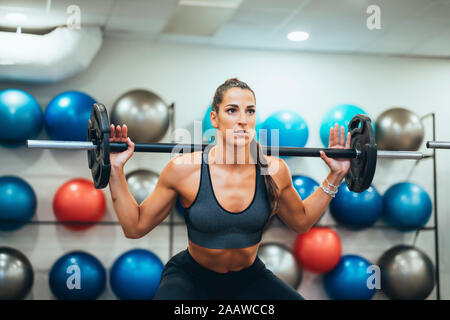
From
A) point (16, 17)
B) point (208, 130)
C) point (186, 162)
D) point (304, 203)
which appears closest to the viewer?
point (186, 162)

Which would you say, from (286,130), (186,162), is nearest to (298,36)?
(286,130)

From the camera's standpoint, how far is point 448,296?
201 inches

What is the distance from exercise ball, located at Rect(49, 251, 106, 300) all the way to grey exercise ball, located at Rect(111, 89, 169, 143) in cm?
110

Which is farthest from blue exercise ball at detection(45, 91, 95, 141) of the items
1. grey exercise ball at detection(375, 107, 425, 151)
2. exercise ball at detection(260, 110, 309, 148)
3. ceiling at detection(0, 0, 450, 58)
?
grey exercise ball at detection(375, 107, 425, 151)

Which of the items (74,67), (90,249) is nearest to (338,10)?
(74,67)

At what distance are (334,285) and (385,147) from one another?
1357 millimetres

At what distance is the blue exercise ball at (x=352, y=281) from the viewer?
4.25 metres

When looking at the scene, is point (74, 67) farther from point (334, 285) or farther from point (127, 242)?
point (334, 285)

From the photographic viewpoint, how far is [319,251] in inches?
168

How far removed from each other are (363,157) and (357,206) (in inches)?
83.3

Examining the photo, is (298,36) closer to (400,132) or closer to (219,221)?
(400,132)

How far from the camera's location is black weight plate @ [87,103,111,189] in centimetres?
202

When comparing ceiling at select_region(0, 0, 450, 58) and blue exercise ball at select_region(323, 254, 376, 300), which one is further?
blue exercise ball at select_region(323, 254, 376, 300)

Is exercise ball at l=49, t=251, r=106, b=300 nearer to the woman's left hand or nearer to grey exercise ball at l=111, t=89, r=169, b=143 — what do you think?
grey exercise ball at l=111, t=89, r=169, b=143
